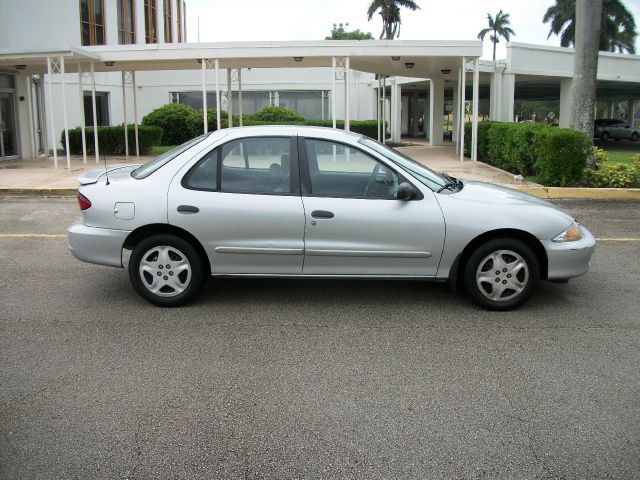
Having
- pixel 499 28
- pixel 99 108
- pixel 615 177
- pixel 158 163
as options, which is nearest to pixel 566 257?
pixel 158 163

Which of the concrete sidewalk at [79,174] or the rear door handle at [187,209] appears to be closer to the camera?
the rear door handle at [187,209]

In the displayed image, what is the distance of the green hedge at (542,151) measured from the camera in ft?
43.0

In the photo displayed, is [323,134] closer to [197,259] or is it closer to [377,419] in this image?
[197,259]

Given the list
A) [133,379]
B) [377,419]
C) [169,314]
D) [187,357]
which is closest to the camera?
[377,419]

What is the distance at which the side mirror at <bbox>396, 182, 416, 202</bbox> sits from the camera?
5695mm

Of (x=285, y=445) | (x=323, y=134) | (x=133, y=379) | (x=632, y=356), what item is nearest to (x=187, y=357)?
(x=133, y=379)

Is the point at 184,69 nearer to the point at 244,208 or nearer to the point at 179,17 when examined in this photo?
the point at 244,208

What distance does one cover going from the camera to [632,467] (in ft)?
11.2

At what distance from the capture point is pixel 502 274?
19.1 feet

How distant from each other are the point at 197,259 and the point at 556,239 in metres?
3.13

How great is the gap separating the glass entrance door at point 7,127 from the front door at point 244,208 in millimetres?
17082

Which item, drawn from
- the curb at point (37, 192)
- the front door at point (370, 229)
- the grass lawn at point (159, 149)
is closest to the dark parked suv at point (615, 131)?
the grass lawn at point (159, 149)

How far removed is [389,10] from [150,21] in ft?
63.1

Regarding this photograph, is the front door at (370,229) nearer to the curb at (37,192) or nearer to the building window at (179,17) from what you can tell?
the curb at (37,192)
